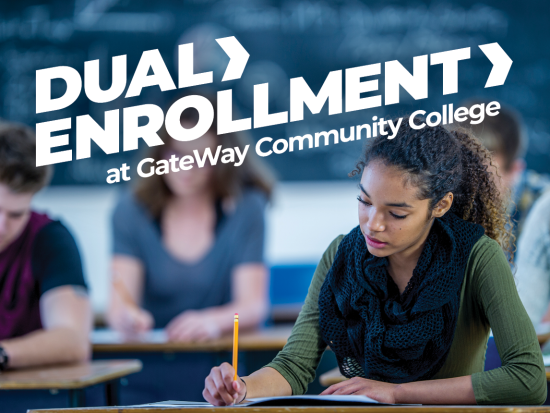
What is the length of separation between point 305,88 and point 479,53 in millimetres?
1018

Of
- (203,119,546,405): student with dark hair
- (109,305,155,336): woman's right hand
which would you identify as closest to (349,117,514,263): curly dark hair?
(203,119,546,405): student with dark hair

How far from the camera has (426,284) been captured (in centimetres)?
124

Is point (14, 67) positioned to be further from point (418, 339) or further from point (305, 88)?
point (418, 339)

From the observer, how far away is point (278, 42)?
149 inches

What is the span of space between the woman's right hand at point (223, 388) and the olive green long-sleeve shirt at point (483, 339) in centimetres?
19

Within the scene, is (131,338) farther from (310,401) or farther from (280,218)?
(310,401)

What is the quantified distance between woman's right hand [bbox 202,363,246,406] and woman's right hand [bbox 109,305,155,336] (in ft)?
5.00

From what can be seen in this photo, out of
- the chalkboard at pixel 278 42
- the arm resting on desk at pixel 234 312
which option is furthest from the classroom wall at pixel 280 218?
the arm resting on desk at pixel 234 312

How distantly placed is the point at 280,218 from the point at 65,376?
2141 mm

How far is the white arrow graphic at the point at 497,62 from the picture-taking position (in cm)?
358

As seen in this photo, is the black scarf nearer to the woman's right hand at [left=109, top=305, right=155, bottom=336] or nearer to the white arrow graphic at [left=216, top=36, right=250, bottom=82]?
the woman's right hand at [left=109, top=305, right=155, bottom=336]

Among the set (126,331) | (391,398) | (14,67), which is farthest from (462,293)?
(14,67)

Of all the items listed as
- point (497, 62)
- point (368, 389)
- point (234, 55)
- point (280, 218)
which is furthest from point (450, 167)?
point (234, 55)

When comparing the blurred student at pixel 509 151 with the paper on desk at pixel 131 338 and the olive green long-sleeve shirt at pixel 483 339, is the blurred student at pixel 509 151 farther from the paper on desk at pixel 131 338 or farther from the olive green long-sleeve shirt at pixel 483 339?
the paper on desk at pixel 131 338
